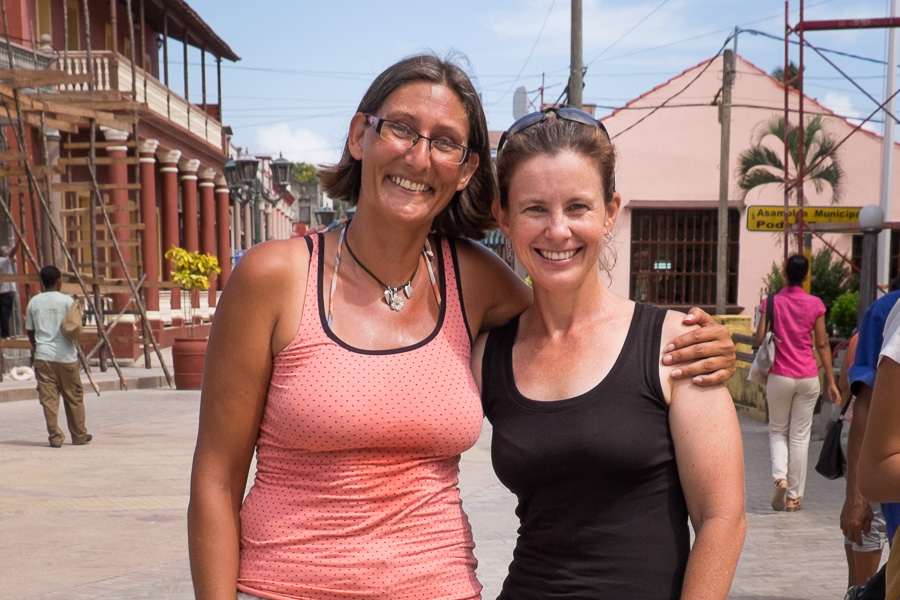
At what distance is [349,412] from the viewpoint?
2.09 m

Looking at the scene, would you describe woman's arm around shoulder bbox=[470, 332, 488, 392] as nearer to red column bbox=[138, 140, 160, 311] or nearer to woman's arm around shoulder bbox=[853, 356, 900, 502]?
woman's arm around shoulder bbox=[853, 356, 900, 502]

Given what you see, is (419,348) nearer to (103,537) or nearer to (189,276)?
(103,537)

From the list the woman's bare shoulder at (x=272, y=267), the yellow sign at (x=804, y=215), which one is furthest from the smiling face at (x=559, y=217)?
the yellow sign at (x=804, y=215)

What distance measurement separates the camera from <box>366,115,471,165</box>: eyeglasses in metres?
2.28

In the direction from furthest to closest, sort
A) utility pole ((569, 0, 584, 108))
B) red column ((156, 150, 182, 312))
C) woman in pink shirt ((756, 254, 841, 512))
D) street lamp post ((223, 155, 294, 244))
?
red column ((156, 150, 182, 312)) < street lamp post ((223, 155, 294, 244)) < utility pole ((569, 0, 584, 108)) < woman in pink shirt ((756, 254, 841, 512))

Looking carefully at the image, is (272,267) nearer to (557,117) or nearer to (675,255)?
(557,117)

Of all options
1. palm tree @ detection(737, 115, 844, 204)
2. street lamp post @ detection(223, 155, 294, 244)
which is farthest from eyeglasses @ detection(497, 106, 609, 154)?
palm tree @ detection(737, 115, 844, 204)

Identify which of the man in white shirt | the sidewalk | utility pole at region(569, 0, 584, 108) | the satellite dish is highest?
the satellite dish

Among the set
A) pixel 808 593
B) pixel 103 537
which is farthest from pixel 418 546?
pixel 103 537

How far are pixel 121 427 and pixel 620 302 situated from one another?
1093cm

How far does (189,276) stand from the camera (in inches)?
766

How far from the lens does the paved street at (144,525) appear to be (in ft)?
18.8

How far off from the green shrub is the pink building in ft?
46.7

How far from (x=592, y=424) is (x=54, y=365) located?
1004cm
